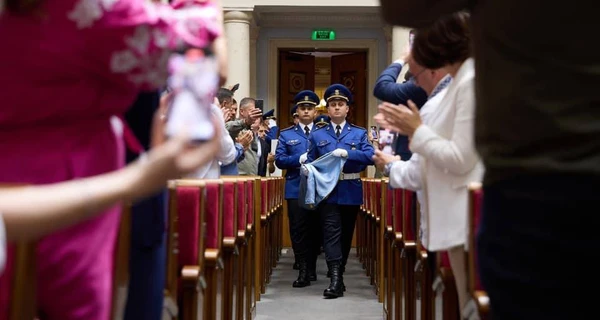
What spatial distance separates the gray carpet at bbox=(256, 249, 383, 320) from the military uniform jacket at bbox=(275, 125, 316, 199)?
0.76 metres

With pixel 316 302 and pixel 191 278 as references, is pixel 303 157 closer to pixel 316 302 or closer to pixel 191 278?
pixel 316 302

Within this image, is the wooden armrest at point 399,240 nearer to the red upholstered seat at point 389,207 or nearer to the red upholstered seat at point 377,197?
the red upholstered seat at point 389,207

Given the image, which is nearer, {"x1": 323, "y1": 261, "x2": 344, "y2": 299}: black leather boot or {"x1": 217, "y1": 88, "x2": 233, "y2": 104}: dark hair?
{"x1": 217, "y1": 88, "x2": 233, "y2": 104}: dark hair

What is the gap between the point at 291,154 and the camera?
7.09 meters

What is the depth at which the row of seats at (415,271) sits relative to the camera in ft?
6.63

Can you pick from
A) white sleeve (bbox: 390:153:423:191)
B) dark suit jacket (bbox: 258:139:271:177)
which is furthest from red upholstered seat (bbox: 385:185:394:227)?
dark suit jacket (bbox: 258:139:271:177)

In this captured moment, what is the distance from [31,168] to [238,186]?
2560mm

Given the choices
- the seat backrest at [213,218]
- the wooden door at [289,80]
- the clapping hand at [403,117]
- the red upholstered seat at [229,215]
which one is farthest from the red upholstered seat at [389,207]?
the wooden door at [289,80]

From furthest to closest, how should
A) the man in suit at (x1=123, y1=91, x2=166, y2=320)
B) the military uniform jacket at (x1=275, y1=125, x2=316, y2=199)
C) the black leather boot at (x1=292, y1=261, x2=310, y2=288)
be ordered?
the military uniform jacket at (x1=275, y1=125, x2=316, y2=199)
the black leather boot at (x1=292, y1=261, x2=310, y2=288)
the man in suit at (x1=123, y1=91, x2=166, y2=320)

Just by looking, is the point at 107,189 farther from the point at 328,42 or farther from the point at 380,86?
the point at 328,42

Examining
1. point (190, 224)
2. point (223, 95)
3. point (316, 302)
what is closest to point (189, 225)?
point (190, 224)

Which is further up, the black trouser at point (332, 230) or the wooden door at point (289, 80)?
the wooden door at point (289, 80)

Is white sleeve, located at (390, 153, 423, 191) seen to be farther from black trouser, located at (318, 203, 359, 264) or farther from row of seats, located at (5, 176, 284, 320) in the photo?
black trouser, located at (318, 203, 359, 264)

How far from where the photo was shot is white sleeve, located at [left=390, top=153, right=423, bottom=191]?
2617mm
